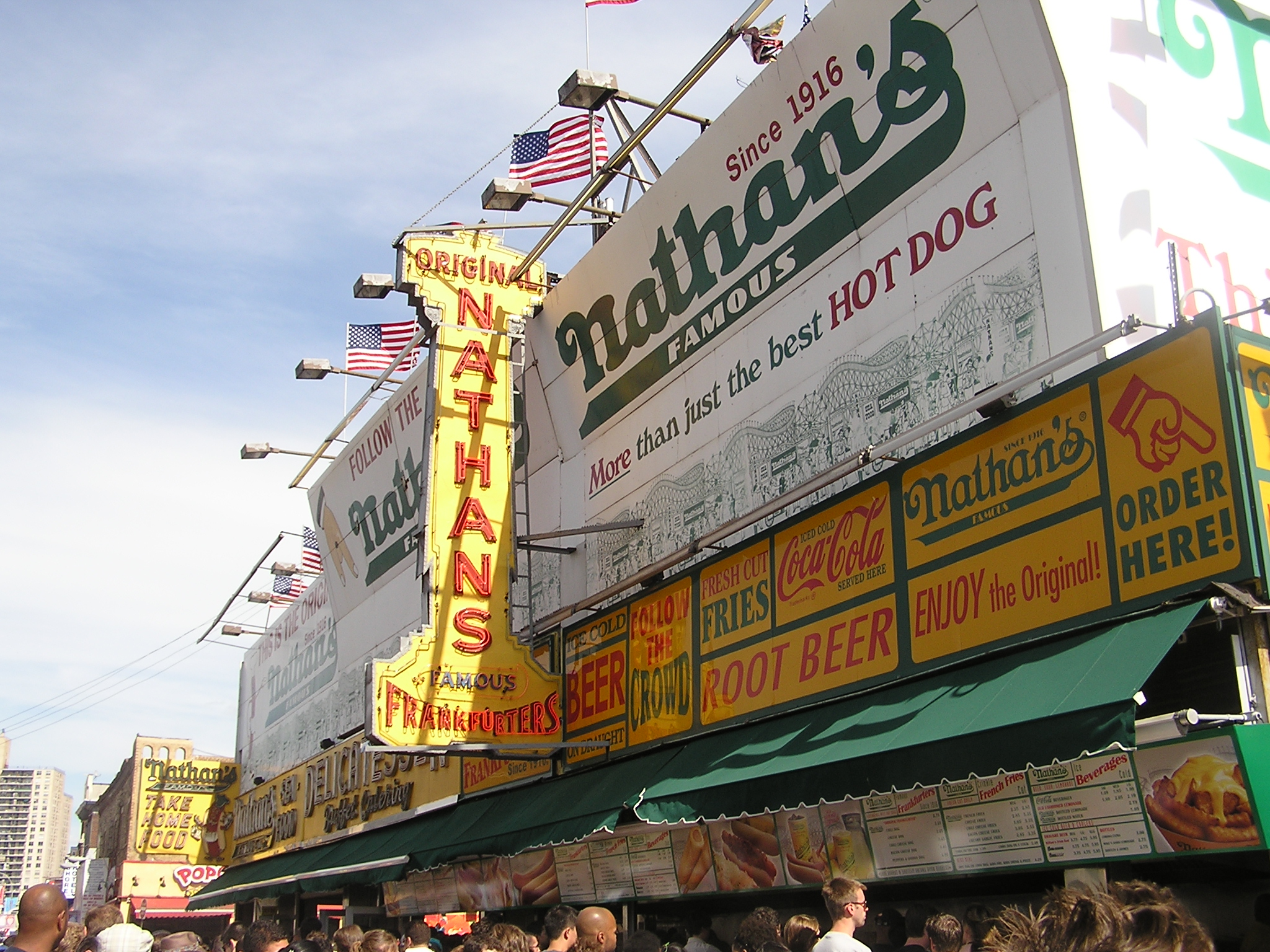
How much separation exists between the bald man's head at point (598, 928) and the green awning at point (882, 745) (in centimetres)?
213

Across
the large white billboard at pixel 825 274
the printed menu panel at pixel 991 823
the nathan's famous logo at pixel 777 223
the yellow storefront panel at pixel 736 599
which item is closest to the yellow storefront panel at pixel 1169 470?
the large white billboard at pixel 825 274

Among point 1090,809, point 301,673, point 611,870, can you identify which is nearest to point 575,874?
point 611,870

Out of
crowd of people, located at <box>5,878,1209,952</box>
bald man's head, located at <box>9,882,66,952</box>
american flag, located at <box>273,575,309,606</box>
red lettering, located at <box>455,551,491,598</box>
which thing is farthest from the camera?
american flag, located at <box>273,575,309,606</box>

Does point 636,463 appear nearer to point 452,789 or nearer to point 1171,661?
point 452,789

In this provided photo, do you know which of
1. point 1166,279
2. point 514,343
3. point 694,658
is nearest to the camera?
point 1166,279

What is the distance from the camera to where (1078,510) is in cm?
681

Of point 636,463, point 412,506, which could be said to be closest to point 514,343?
point 636,463

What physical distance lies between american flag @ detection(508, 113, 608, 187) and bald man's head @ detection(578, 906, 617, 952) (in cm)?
870

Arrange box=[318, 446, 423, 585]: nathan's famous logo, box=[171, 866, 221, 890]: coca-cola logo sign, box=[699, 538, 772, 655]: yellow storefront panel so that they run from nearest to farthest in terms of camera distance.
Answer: box=[699, 538, 772, 655]: yellow storefront panel → box=[318, 446, 423, 585]: nathan's famous logo → box=[171, 866, 221, 890]: coca-cola logo sign

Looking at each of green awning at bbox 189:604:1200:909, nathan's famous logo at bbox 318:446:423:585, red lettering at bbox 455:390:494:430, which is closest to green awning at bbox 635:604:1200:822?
green awning at bbox 189:604:1200:909

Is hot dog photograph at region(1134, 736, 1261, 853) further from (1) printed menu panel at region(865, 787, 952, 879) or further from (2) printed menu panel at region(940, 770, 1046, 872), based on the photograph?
(1) printed menu panel at region(865, 787, 952, 879)

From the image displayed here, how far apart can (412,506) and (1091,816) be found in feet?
36.9

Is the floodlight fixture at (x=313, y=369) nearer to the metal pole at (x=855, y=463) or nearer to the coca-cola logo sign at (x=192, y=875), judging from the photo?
the metal pole at (x=855, y=463)

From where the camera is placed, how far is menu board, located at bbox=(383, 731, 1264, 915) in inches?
231
